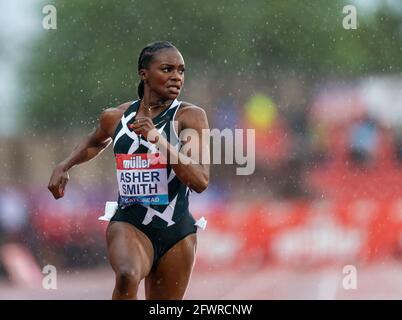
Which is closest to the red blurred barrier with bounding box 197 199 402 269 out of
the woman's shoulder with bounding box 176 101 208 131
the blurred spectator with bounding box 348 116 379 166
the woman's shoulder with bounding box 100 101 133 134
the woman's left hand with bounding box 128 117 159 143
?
the blurred spectator with bounding box 348 116 379 166

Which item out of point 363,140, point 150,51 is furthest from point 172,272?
point 363,140

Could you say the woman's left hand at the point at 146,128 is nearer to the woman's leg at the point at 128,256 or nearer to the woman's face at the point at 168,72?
the woman's face at the point at 168,72

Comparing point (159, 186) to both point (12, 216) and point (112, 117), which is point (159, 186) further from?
point (12, 216)

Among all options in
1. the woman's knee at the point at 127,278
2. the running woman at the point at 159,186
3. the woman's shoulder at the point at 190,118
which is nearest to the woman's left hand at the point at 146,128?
the running woman at the point at 159,186

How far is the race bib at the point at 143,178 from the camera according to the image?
5.78 meters

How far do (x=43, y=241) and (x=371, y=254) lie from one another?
13.3 feet

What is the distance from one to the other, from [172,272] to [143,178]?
52 centimetres

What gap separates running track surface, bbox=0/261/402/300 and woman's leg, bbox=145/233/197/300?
6385mm

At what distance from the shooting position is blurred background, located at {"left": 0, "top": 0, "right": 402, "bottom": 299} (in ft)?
43.7

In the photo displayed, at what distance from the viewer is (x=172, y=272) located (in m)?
5.83

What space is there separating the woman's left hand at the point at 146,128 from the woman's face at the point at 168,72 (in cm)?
33

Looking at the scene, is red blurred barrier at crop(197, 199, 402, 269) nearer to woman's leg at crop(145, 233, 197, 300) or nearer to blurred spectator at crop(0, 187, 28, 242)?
blurred spectator at crop(0, 187, 28, 242)
